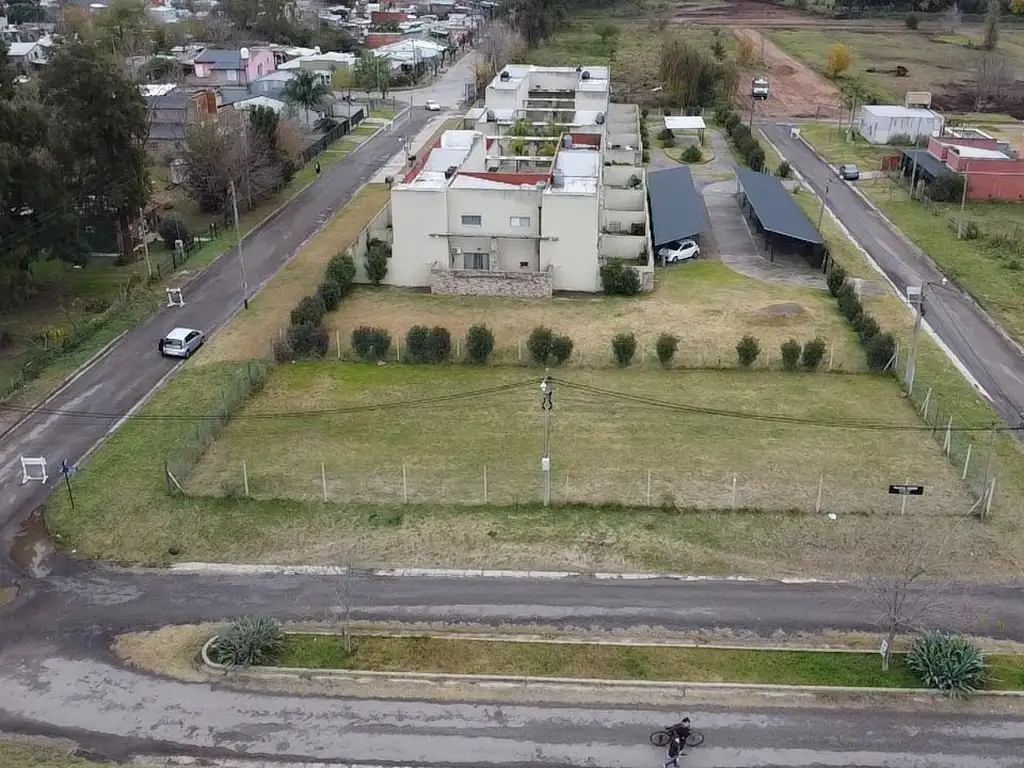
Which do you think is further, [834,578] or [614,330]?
[614,330]

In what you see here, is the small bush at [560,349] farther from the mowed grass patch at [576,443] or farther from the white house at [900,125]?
the white house at [900,125]

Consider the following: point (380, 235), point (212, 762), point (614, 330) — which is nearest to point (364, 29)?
point (380, 235)

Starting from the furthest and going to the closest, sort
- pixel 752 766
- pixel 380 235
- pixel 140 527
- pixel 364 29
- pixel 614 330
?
pixel 364 29, pixel 380 235, pixel 614 330, pixel 140 527, pixel 752 766

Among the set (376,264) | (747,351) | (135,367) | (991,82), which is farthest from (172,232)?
(991,82)

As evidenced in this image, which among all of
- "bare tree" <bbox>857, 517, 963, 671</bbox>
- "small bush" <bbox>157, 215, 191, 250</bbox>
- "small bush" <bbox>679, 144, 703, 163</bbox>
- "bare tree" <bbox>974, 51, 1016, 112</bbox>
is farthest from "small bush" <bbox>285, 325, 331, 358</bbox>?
"bare tree" <bbox>974, 51, 1016, 112</bbox>

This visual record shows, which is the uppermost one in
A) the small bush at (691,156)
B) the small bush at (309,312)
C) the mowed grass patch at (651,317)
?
the small bush at (691,156)

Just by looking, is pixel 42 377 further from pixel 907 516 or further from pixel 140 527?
pixel 907 516

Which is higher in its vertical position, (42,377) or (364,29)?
(364,29)

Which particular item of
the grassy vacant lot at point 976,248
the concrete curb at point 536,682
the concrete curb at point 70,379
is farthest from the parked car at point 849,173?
the concrete curb at point 536,682

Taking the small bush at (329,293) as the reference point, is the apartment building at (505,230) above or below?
above
